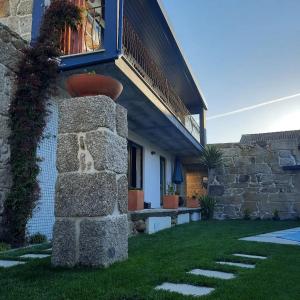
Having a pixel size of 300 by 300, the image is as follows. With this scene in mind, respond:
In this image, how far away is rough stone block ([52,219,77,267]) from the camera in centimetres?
303

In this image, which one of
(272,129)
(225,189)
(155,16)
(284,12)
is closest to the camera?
(155,16)

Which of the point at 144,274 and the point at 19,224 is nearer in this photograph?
the point at 144,274

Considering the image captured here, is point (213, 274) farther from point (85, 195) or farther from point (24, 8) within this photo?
point (24, 8)

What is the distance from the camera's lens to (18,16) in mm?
6949

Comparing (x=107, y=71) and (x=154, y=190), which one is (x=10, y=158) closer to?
(x=107, y=71)

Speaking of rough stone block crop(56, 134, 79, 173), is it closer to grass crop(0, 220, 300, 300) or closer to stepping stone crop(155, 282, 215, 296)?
grass crop(0, 220, 300, 300)

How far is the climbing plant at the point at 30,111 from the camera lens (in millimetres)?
5039

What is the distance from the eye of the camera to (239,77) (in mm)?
15594

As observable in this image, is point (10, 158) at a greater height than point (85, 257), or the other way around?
point (10, 158)

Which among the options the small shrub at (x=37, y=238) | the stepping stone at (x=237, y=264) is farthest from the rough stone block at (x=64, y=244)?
the small shrub at (x=37, y=238)

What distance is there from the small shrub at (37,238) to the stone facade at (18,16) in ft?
12.6

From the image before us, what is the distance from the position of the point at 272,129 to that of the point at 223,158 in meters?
14.2

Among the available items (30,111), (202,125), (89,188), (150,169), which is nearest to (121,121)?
(89,188)

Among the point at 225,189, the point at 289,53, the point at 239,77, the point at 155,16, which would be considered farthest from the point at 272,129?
the point at 155,16
